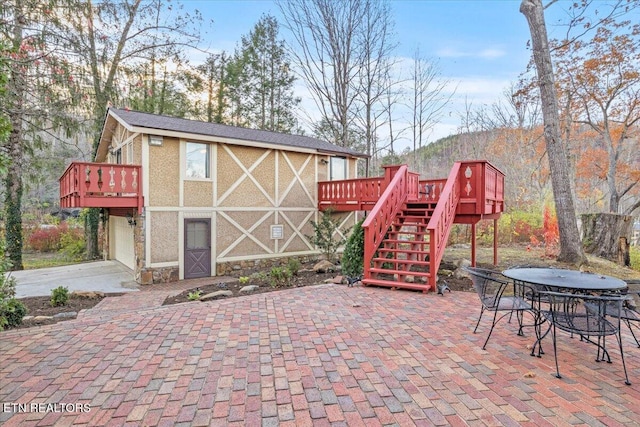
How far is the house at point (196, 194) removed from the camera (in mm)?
8531

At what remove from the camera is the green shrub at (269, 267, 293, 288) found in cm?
683

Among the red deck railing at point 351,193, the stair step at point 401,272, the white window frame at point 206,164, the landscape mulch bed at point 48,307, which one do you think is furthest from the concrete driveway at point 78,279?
the red deck railing at point 351,193

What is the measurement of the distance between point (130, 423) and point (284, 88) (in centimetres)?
1959

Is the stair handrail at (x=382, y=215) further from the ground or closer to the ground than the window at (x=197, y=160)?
closer to the ground

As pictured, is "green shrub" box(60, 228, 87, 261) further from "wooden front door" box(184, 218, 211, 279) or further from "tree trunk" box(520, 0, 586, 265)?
"tree trunk" box(520, 0, 586, 265)

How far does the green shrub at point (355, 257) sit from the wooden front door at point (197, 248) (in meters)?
4.72

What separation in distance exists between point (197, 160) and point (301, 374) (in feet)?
26.7

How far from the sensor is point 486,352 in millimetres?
3334

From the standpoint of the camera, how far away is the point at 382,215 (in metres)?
6.95

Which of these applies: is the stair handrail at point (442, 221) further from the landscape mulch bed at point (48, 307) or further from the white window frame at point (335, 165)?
the white window frame at point (335, 165)

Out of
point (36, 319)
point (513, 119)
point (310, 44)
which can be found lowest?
point (36, 319)

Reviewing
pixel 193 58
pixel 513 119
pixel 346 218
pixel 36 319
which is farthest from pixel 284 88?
pixel 36 319

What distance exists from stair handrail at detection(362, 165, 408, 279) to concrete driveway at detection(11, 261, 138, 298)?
6.04 meters

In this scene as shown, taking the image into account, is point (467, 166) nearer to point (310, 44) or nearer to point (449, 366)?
point (449, 366)
